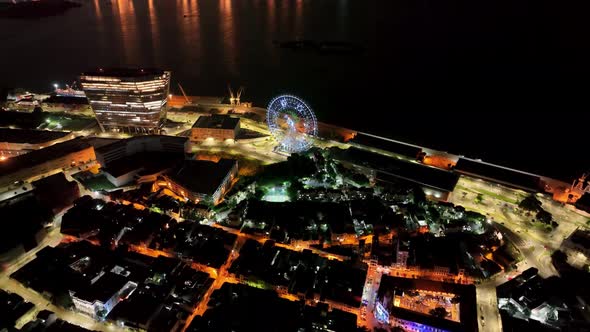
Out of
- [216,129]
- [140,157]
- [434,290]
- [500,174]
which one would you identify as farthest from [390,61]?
[434,290]

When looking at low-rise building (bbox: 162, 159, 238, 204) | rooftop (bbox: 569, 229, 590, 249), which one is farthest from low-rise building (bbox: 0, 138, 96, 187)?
rooftop (bbox: 569, 229, 590, 249)

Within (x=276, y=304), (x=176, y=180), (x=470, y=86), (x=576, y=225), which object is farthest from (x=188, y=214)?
(x=470, y=86)

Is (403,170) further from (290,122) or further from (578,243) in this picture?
(578,243)

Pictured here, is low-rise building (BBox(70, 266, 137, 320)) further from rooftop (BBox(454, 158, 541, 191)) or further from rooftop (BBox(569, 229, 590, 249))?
rooftop (BBox(569, 229, 590, 249))

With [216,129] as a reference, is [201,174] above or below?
below

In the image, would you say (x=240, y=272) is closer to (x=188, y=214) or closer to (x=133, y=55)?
(x=188, y=214)

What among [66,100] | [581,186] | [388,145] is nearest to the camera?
[581,186]
